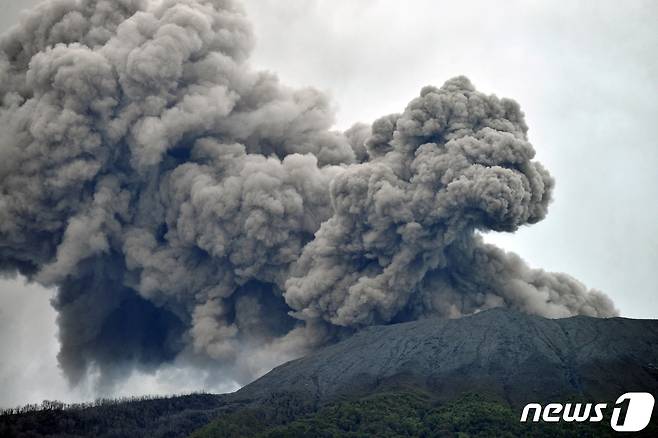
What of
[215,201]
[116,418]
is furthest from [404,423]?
[215,201]

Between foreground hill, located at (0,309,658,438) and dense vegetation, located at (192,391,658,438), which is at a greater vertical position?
foreground hill, located at (0,309,658,438)

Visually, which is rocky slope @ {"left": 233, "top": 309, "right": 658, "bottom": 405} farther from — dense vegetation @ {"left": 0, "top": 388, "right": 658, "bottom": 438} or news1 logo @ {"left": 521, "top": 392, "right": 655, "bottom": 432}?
dense vegetation @ {"left": 0, "top": 388, "right": 658, "bottom": 438}

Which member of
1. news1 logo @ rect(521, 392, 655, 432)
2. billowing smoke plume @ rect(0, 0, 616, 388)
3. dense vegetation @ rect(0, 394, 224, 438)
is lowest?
news1 logo @ rect(521, 392, 655, 432)

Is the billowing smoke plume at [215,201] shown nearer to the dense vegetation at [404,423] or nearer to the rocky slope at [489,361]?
the rocky slope at [489,361]

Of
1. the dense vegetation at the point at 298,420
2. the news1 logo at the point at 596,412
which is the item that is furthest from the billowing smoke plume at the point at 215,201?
the news1 logo at the point at 596,412

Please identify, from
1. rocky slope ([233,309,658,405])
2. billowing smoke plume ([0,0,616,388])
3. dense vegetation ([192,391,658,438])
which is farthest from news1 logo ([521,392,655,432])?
billowing smoke plume ([0,0,616,388])

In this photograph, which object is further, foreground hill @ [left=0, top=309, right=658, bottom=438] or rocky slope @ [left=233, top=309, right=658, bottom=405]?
rocky slope @ [left=233, top=309, right=658, bottom=405]

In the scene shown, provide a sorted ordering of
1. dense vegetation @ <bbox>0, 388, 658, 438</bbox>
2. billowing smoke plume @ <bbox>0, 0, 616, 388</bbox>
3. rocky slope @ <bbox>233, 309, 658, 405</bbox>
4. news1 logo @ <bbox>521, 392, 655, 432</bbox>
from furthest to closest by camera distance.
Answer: billowing smoke plume @ <bbox>0, 0, 616, 388</bbox>
rocky slope @ <bbox>233, 309, 658, 405</bbox>
dense vegetation @ <bbox>0, 388, 658, 438</bbox>
news1 logo @ <bbox>521, 392, 655, 432</bbox>
